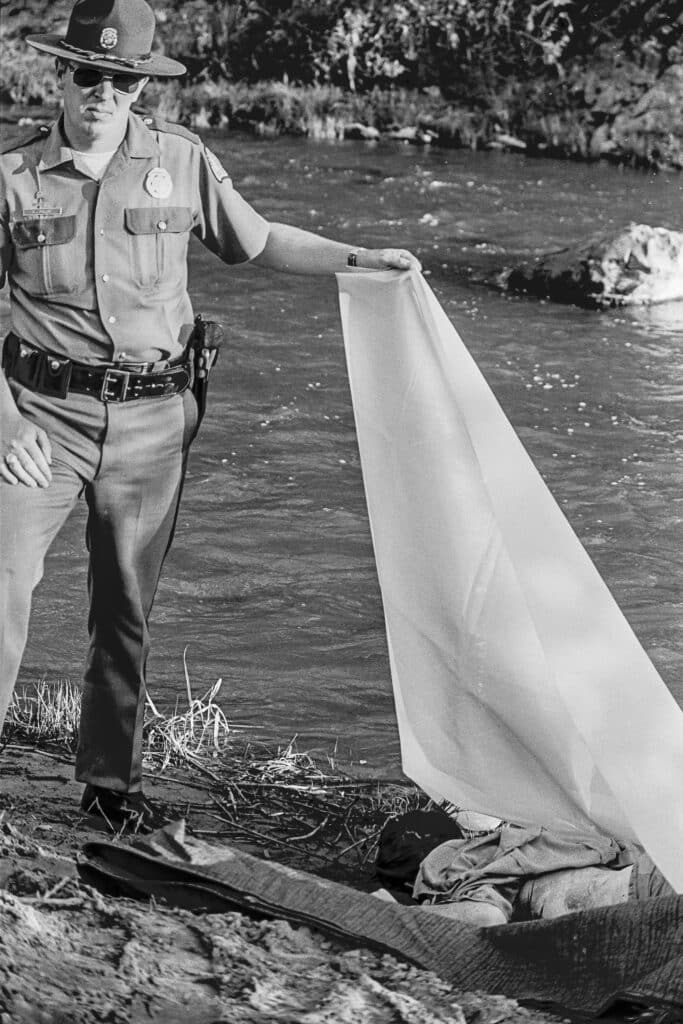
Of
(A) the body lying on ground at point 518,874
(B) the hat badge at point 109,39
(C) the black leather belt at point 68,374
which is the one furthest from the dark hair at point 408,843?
(B) the hat badge at point 109,39

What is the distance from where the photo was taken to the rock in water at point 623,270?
14.7 metres

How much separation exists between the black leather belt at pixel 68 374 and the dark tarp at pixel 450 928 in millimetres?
1211

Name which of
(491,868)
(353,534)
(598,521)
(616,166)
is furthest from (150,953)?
(616,166)

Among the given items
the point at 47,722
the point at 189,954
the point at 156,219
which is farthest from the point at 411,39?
the point at 189,954

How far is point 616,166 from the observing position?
856 inches

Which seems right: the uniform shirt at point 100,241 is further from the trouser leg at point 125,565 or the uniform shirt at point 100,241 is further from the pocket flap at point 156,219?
the trouser leg at point 125,565

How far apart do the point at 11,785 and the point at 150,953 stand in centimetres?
156

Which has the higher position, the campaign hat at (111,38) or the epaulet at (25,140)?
the campaign hat at (111,38)

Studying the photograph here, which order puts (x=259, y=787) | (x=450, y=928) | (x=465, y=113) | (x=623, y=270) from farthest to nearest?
1. (x=465, y=113)
2. (x=623, y=270)
3. (x=259, y=787)
4. (x=450, y=928)

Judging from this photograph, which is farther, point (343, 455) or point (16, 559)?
point (343, 455)

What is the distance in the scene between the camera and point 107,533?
14.9 feet

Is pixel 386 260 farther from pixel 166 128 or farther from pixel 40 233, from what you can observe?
pixel 40 233

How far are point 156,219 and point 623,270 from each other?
10.9 m

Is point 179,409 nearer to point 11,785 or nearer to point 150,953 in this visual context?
point 11,785
